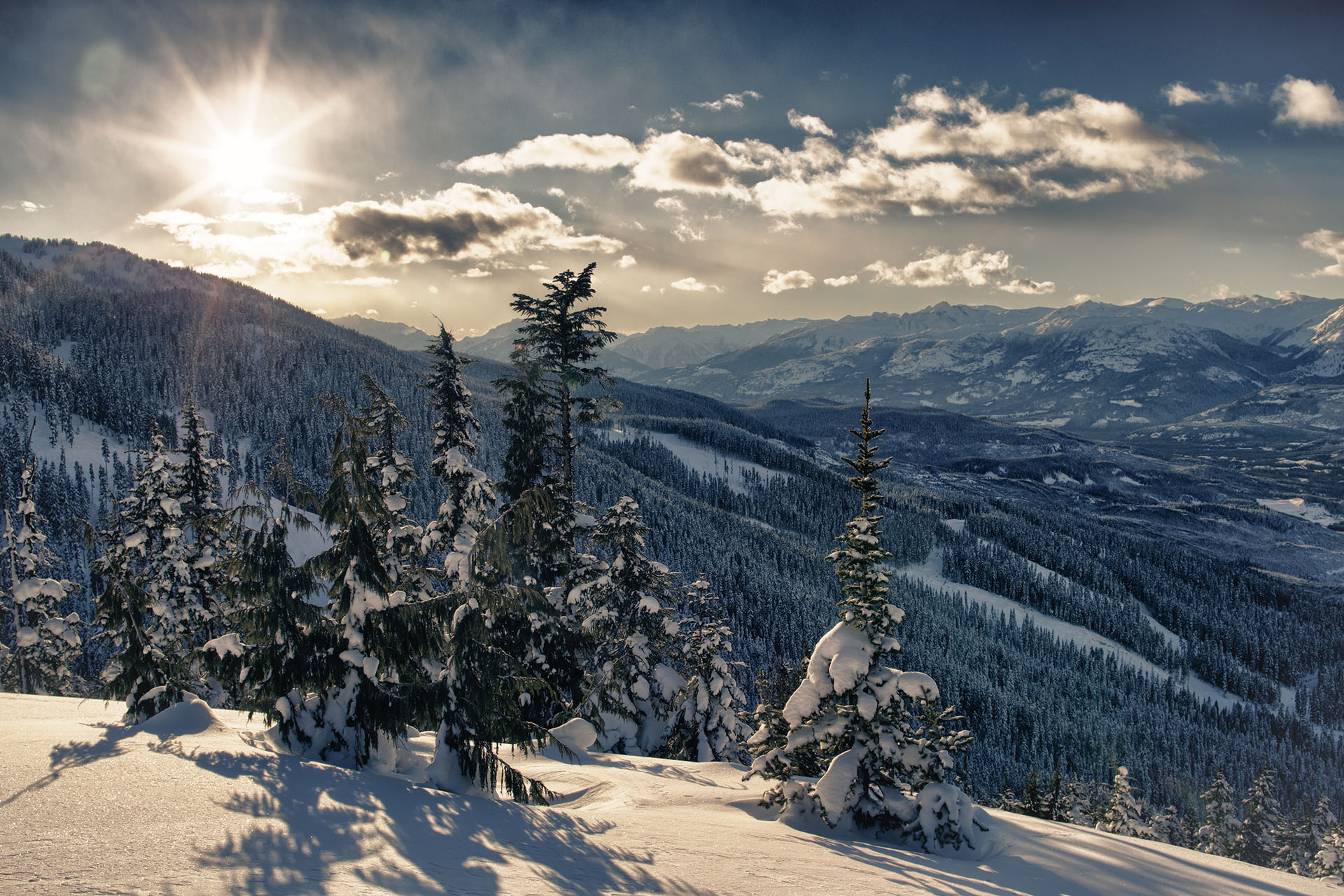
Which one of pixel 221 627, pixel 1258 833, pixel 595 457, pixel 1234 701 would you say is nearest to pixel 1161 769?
pixel 1234 701

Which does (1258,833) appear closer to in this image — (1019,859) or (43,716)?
(1019,859)

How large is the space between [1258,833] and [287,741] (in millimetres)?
83794

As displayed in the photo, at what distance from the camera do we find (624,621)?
69.0ft

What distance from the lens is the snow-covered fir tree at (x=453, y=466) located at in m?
17.8

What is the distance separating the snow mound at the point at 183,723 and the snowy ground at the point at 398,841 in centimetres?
4

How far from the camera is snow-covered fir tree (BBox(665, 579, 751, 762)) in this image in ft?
77.0

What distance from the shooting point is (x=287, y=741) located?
1112 centimetres

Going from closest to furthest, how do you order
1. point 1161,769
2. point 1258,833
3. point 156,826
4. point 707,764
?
point 156,826, point 707,764, point 1258,833, point 1161,769

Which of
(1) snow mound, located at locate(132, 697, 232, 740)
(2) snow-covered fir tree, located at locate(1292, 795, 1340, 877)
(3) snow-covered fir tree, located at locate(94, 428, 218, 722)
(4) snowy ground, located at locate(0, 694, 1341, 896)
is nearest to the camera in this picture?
(4) snowy ground, located at locate(0, 694, 1341, 896)

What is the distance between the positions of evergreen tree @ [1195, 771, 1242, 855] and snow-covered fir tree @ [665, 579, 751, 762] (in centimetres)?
5952

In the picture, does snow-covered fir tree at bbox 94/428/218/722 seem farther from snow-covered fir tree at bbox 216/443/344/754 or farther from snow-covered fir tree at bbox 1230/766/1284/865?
snow-covered fir tree at bbox 1230/766/1284/865

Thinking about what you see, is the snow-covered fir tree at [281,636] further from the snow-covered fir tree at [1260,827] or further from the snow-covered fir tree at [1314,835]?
the snow-covered fir tree at [1260,827]

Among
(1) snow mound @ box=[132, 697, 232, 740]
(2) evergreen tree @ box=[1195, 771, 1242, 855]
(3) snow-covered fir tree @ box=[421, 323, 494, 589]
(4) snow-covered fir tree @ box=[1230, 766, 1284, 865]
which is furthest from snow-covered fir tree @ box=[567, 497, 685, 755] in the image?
(4) snow-covered fir tree @ box=[1230, 766, 1284, 865]

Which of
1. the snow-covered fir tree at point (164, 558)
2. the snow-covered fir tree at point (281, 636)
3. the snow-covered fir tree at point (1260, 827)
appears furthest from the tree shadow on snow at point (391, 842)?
the snow-covered fir tree at point (1260, 827)
